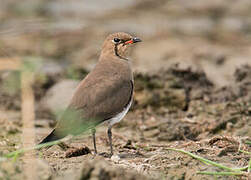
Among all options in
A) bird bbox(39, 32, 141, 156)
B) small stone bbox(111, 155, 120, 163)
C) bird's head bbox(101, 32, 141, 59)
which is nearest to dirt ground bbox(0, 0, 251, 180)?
small stone bbox(111, 155, 120, 163)

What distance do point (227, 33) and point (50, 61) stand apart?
12.2 feet

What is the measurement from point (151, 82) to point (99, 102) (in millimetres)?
2337

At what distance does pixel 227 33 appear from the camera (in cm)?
1141

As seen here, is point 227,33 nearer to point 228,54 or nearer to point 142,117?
point 228,54

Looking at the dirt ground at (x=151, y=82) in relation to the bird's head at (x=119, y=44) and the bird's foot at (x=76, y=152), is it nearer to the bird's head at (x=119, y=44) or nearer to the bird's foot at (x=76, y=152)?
the bird's foot at (x=76, y=152)

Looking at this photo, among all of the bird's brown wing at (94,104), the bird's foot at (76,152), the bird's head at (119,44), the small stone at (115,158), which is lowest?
the small stone at (115,158)

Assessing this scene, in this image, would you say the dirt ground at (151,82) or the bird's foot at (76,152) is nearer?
the dirt ground at (151,82)

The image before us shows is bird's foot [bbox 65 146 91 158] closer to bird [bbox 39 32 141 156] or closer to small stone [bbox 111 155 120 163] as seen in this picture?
bird [bbox 39 32 141 156]

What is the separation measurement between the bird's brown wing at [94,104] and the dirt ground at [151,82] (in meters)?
0.29

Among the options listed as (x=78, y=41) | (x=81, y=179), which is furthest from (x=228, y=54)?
(x=81, y=179)

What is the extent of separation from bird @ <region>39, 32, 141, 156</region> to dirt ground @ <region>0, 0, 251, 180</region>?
267mm

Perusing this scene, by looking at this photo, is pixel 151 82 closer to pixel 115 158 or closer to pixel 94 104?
pixel 94 104

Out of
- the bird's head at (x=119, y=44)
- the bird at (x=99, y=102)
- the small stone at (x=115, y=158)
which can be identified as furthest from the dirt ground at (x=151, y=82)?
the bird's head at (x=119, y=44)

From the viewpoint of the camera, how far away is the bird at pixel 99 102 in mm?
4988
